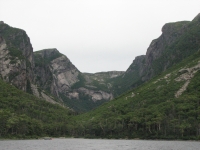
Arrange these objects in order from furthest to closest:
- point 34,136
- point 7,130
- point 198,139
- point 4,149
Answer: point 34,136 < point 7,130 < point 198,139 < point 4,149

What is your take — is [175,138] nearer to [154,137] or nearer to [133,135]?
[154,137]

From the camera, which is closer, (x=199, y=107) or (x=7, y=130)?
(x=7, y=130)

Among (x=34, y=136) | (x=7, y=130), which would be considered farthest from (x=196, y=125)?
(x=7, y=130)

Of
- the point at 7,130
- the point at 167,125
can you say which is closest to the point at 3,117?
the point at 7,130

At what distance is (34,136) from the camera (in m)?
192

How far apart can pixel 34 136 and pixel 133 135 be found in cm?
7123

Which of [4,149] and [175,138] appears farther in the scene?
[175,138]

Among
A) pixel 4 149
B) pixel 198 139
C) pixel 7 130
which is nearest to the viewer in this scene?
pixel 4 149

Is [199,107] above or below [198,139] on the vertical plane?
above

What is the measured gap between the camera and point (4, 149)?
9250 centimetres

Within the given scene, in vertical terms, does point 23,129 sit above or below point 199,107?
below

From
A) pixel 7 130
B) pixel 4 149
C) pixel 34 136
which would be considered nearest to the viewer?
pixel 4 149

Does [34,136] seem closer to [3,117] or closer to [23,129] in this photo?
[23,129]

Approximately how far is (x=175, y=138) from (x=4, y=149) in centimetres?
11586
